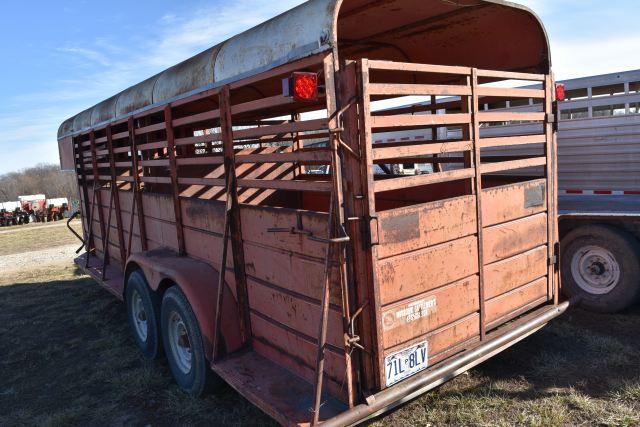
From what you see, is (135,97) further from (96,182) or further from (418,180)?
(418,180)

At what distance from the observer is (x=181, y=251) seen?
4102mm

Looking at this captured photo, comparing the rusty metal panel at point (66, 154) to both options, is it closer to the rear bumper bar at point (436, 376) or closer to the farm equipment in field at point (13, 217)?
the rear bumper bar at point (436, 376)

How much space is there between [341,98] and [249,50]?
84 cm

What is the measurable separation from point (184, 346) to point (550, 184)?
3153 mm

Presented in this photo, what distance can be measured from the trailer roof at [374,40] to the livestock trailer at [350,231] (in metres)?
0.02

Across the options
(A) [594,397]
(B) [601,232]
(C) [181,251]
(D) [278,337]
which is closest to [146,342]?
(C) [181,251]

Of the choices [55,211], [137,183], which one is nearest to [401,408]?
[137,183]

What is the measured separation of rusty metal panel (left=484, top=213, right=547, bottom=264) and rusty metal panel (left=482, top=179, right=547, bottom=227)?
1.8 inches

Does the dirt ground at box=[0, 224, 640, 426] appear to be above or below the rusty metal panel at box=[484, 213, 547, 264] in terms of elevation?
below

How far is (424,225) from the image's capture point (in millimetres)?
2660

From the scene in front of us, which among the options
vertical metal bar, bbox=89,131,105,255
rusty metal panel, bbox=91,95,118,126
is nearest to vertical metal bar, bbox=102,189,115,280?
vertical metal bar, bbox=89,131,105,255

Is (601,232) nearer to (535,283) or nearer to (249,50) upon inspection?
(535,283)

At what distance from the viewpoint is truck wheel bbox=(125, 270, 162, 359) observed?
Result: 4.20 meters

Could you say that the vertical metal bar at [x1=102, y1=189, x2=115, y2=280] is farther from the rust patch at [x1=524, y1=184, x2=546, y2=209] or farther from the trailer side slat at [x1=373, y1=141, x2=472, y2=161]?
the rust patch at [x1=524, y1=184, x2=546, y2=209]
